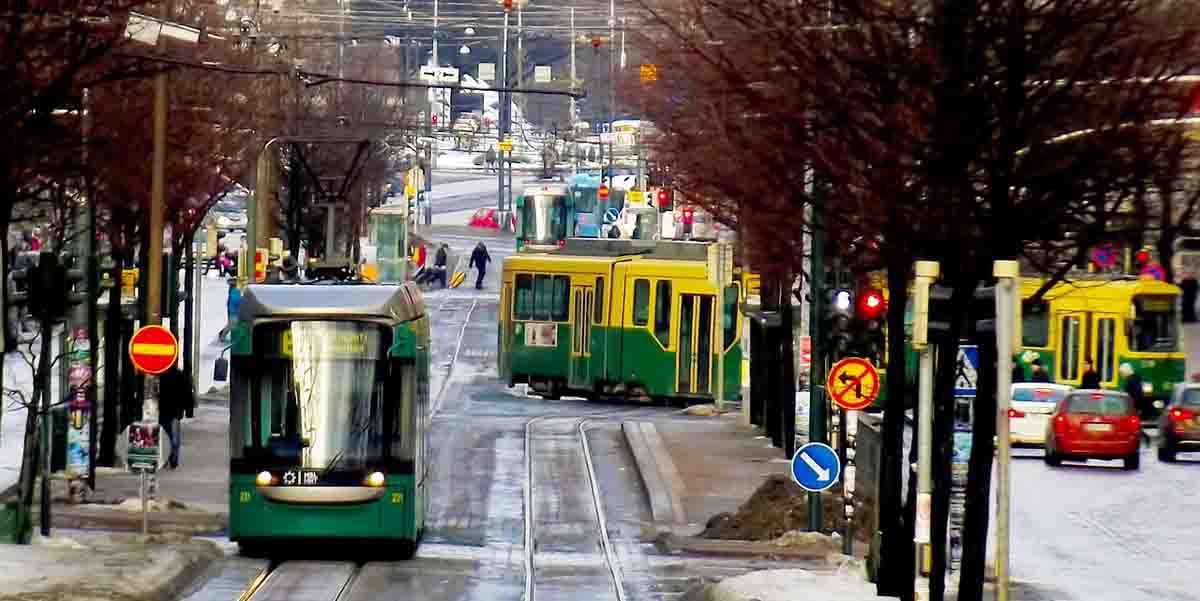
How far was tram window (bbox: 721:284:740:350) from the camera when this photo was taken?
51.1m

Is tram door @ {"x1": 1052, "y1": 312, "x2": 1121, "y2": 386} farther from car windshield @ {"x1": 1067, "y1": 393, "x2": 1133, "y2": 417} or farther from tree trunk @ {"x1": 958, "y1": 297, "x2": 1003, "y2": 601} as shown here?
tree trunk @ {"x1": 958, "y1": 297, "x2": 1003, "y2": 601}

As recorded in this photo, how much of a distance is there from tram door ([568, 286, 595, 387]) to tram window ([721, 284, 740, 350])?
2.89 metres

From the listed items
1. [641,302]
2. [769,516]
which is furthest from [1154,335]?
[769,516]

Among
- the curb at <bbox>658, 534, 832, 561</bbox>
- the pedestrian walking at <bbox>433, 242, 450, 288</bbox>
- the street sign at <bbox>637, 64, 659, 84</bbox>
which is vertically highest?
the street sign at <bbox>637, 64, 659, 84</bbox>

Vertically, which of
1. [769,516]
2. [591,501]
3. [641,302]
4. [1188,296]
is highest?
[1188,296]

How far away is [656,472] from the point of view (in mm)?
36781

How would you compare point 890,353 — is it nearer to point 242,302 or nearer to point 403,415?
point 403,415

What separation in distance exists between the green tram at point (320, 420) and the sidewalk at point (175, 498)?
3973 millimetres

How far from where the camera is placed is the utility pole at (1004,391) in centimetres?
1516

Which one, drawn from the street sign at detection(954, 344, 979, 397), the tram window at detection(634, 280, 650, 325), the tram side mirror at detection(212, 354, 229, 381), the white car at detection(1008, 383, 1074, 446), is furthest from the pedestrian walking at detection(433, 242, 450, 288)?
the street sign at detection(954, 344, 979, 397)

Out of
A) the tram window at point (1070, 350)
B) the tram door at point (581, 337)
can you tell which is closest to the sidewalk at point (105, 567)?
the tram door at point (581, 337)

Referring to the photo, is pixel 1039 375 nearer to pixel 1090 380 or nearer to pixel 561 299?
pixel 1090 380

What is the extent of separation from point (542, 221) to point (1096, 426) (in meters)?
34.9

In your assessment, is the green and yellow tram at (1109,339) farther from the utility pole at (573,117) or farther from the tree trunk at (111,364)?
the utility pole at (573,117)
